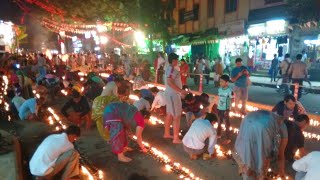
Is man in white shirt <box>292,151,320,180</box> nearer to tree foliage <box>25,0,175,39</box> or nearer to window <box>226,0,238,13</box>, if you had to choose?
tree foliage <box>25,0,175,39</box>

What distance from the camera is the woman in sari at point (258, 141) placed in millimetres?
3877

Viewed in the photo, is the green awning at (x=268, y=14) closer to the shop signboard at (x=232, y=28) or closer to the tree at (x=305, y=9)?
the shop signboard at (x=232, y=28)

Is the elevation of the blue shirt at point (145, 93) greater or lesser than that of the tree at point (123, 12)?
lesser

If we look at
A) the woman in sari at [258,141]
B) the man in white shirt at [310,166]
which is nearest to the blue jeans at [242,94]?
the woman in sari at [258,141]

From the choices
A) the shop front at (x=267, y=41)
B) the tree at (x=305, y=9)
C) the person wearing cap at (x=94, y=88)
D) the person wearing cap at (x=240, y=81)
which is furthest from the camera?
the shop front at (x=267, y=41)

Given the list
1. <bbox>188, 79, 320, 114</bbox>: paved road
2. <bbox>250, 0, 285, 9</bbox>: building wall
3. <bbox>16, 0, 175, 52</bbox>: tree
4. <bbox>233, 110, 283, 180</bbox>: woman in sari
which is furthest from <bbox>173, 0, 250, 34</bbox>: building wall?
<bbox>233, 110, 283, 180</bbox>: woman in sari

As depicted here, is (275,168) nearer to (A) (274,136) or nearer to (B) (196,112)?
(A) (274,136)

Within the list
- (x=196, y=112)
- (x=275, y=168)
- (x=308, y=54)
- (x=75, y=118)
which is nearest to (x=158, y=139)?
(x=196, y=112)

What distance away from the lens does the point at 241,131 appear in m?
4.09

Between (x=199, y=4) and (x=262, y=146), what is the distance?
78.3 ft

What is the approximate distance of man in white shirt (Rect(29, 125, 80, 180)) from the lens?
458cm

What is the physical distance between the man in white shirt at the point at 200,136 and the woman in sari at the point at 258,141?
1.43 m

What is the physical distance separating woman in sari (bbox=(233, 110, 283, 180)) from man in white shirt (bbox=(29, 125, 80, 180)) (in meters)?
2.56

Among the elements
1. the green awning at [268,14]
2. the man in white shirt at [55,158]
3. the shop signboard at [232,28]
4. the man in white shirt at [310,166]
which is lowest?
the man in white shirt at [55,158]
